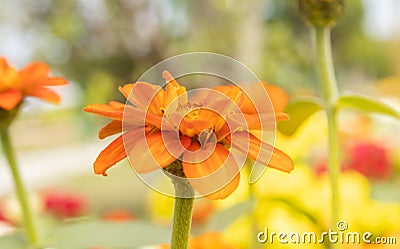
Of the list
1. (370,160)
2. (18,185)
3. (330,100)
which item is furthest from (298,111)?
(370,160)

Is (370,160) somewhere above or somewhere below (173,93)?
above

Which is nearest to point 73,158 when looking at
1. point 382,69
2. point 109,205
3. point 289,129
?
point 109,205

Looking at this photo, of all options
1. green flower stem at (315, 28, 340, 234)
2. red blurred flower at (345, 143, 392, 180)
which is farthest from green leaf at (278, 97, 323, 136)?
red blurred flower at (345, 143, 392, 180)

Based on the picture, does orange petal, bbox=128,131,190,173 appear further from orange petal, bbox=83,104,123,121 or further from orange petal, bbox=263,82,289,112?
orange petal, bbox=263,82,289,112

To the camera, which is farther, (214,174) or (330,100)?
(330,100)

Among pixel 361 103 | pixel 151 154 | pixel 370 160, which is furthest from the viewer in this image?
pixel 370 160

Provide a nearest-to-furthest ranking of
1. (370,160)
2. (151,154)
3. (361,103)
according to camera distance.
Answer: (151,154) → (361,103) → (370,160)

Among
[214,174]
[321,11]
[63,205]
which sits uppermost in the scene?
[63,205]

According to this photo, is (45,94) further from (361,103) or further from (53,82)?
(361,103)
